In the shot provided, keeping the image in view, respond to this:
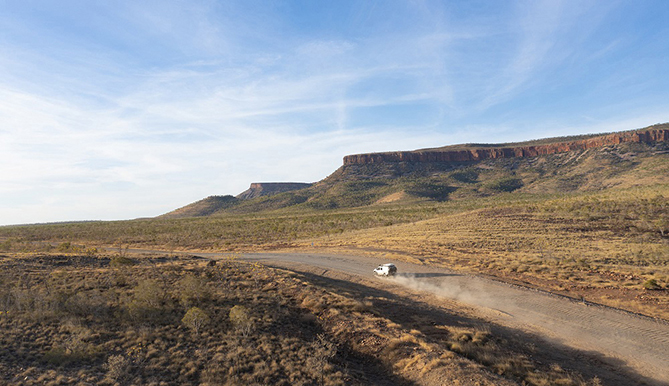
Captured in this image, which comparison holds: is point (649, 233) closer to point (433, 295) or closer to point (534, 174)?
point (433, 295)

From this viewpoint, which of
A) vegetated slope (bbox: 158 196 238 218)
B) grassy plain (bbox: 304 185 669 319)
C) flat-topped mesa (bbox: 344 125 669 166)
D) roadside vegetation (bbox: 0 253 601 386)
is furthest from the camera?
vegetated slope (bbox: 158 196 238 218)

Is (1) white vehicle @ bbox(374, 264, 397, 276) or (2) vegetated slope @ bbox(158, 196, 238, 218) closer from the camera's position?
(1) white vehicle @ bbox(374, 264, 397, 276)

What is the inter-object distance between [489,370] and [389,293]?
10344 millimetres

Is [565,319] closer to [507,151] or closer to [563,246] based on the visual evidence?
[563,246]

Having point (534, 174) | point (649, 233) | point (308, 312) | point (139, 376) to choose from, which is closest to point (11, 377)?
point (139, 376)

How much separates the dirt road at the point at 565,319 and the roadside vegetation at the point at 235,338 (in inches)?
96.7

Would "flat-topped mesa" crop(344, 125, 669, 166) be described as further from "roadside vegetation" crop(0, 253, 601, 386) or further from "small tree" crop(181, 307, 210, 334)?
"small tree" crop(181, 307, 210, 334)

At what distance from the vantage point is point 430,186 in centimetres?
13012

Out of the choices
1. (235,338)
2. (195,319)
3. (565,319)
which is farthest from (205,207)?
(565,319)

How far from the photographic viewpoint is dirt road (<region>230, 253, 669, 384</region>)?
12180 millimetres

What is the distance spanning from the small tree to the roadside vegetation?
0.04 metres

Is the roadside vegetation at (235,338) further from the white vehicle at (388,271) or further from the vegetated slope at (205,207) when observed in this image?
the vegetated slope at (205,207)

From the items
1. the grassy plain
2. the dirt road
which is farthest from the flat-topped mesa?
the dirt road

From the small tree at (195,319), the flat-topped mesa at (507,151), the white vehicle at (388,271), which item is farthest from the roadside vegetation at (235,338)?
the flat-topped mesa at (507,151)
